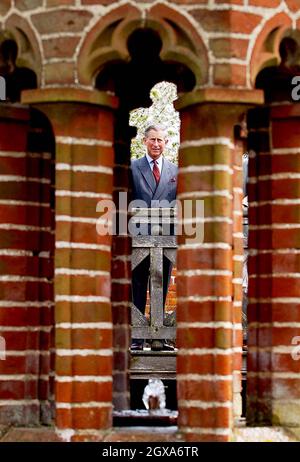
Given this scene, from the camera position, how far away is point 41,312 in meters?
7.29

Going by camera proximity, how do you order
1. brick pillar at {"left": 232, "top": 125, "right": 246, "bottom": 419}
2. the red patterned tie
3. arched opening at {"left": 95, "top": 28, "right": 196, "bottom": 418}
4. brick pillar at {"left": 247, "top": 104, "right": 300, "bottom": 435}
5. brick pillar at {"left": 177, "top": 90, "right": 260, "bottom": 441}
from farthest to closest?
the red patterned tie, arched opening at {"left": 95, "top": 28, "right": 196, "bottom": 418}, brick pillar at {"left": 232, "top": 125, "right": 246, "bottom": 419}, brick pillar at {"left": 247, "top": 104, "right": 300, "bottom": 435}, brick pillar at {"left": 177, "top": 90, "right": 260, "bottom": 441}

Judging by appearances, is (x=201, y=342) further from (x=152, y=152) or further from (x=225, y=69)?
(x=152, y=152)

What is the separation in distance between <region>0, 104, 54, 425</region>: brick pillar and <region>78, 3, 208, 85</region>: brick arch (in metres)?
0.86

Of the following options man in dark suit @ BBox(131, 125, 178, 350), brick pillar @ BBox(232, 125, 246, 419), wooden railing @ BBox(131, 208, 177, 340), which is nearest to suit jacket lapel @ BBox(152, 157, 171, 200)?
man in dark suit @ BBox(131, 125, 178, 350)

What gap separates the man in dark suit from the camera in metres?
11.9

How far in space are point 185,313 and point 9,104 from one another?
169 cm

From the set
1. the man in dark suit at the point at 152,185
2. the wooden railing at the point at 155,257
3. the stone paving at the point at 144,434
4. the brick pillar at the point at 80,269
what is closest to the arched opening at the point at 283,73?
the brick pillar at the point at 80,269

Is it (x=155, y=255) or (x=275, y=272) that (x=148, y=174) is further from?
(x=275, y=272)

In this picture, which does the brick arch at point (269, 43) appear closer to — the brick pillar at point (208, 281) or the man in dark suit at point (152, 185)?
the brick pillar at point (208, 281)

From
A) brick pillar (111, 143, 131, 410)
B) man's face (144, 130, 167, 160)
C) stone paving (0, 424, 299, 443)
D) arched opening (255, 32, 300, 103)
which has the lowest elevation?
stone paving (0, 424, 299, 443)

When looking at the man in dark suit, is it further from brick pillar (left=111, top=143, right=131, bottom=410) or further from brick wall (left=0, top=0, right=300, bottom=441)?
brick wall (left=0, top=0, right=300, bottom=441)

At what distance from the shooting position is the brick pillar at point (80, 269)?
21.4ft

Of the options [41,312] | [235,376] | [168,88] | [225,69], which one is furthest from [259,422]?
[168,88]

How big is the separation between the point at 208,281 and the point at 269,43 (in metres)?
1.32
